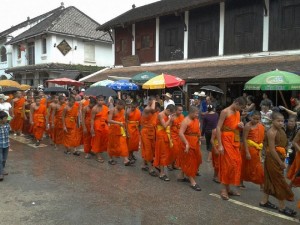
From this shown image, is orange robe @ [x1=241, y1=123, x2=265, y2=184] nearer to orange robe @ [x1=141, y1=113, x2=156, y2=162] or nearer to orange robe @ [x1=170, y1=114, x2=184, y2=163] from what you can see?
orange robe @ [x1=170, y1=114, x2=184, y2=163]

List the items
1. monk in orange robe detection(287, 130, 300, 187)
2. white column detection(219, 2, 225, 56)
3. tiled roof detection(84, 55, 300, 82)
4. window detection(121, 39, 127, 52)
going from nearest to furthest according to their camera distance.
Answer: monk in orange robe detection(287, 130, 300, 187), tiled roof detection(84, 55, 300, 82), white column detection(219, 2, 225, 56), window detection(121, 39, 127, 52)

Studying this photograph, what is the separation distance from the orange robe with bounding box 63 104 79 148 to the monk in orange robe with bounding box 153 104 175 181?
3200mm

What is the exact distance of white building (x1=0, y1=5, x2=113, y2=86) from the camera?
2711cm

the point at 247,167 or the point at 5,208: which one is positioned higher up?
the point at 247,167

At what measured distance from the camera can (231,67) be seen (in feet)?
45.8

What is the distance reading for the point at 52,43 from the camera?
2706 cm

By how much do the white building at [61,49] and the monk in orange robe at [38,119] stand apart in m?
15.3

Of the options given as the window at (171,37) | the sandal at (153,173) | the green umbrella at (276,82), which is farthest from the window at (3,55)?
the sandal at (153,173)

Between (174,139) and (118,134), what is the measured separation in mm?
1667

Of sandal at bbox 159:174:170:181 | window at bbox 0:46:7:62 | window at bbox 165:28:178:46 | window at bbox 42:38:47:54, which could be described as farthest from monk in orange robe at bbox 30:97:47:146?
window at bbox 0:46:7:62

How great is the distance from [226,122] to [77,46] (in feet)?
81.3

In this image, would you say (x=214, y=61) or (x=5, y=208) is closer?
(x=5, y=208)

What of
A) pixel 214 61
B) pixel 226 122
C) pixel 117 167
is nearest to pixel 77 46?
pixel 214 61

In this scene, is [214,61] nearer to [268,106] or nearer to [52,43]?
[268,106]
